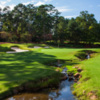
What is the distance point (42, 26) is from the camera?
2645 inches

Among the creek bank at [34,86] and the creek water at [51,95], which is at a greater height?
the creek bank at [34,86]

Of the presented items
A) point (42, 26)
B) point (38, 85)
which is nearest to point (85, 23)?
point (42, 26)

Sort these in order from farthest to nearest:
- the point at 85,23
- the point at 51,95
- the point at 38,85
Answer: the point at 85,23
the point at 38,85
the point at 51,95

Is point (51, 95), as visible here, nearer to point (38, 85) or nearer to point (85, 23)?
point (38, 85)

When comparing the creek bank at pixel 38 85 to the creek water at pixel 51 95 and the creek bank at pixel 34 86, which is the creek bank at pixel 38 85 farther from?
the creek water at pixel 51 95

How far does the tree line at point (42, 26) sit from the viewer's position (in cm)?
6150

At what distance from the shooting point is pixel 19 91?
885 cm

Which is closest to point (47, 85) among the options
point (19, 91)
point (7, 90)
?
point (19, 91)

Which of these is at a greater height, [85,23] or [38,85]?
[85,23]

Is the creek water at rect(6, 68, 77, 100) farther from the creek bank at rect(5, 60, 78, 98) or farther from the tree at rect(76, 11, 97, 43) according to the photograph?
the tree at rect(76, 11, 97, 43)

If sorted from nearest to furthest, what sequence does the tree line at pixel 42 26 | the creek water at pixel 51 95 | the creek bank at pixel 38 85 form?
1. the creek water at pixel 51 95
2. the creek bank at pixel 38 85
3. the tree line at pixel 42 26

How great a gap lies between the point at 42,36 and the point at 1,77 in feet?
196

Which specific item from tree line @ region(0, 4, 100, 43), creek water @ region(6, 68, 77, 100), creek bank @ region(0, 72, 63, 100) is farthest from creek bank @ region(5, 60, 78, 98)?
tree line @ region(0, 4, 100, 43)

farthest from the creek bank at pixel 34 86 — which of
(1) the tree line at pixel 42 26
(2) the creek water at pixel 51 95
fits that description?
(1) the tree line at pixel 42 26
